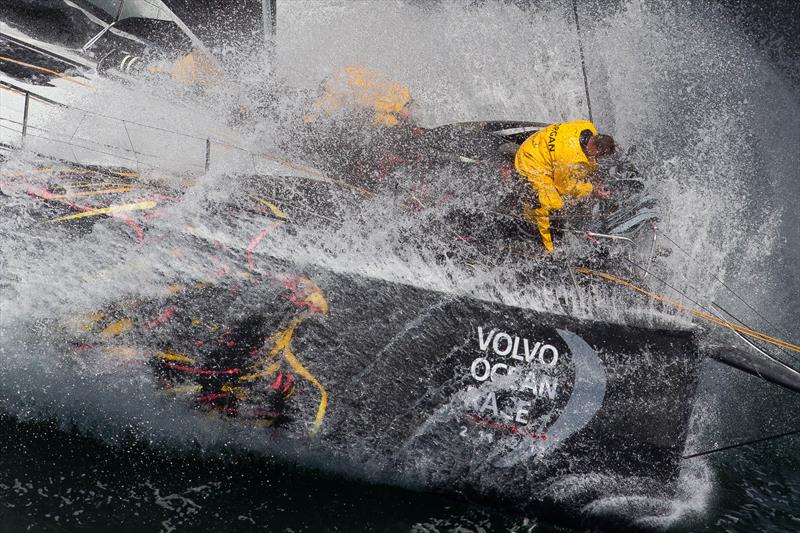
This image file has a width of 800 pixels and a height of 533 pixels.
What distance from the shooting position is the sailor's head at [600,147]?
3.80 metres

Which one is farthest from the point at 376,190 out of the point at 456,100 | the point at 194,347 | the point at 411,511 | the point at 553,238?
the point at 456,100

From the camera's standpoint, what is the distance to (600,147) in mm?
3820

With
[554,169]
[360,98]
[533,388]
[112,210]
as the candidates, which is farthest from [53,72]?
[533,388]

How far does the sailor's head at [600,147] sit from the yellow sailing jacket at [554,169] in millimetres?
48

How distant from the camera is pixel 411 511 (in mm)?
3574

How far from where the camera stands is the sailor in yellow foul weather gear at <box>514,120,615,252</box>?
382 cm

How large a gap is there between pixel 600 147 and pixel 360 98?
154 centimetres

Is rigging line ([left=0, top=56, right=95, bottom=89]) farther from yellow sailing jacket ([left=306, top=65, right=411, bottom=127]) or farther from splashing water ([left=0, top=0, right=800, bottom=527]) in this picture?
yellow sailing jacket ([left=306, top=65, right=411, bottom=127])

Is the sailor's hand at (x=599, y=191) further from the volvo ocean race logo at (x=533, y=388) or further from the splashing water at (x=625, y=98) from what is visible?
the volvo ocean race logo at (x=533, y=388)

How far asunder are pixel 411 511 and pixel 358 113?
2.38 meters

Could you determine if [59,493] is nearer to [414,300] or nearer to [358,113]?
[414,300]

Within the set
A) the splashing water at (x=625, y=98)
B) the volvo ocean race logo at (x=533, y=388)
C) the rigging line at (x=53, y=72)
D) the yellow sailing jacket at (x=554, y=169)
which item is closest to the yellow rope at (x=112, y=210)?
the splashing water at (x=625, y=98)

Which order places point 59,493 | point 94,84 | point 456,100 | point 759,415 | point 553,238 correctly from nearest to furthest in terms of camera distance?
point 59,493 < point 553,238 < point 94,84 < point 759,415 < point 456,100

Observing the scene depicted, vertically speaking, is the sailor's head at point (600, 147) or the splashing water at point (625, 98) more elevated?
the splashing water at point (625, 98)
